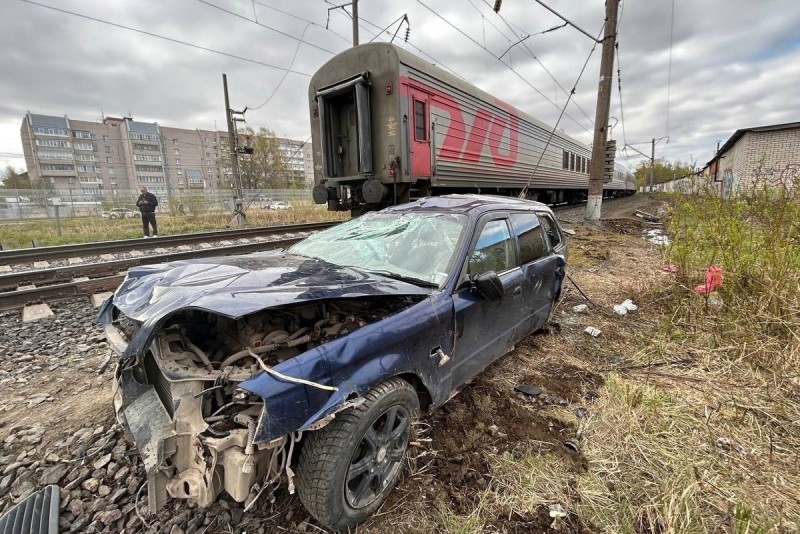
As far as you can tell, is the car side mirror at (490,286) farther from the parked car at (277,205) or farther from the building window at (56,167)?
the building window at (56,167)

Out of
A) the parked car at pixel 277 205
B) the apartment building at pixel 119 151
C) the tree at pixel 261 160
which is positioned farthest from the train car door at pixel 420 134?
the apartment building at pixel 119 151

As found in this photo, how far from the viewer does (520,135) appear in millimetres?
11883

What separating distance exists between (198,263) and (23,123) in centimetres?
9204

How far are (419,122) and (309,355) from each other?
672 cm

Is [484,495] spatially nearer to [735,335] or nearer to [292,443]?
[292,443]

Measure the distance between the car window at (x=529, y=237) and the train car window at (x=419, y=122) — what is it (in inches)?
173

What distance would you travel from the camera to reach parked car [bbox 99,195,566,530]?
1.46 m

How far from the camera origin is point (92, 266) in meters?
5.97

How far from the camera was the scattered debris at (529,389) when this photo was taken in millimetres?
2881

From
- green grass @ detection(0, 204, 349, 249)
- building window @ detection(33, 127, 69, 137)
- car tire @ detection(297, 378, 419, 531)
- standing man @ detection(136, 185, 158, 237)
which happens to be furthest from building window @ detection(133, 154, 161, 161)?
car tire @ detection(297, 378, 419, 531)

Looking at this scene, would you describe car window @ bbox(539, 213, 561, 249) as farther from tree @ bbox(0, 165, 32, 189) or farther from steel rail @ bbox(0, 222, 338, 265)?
tree @ bbox(0, 165, 32, 189)

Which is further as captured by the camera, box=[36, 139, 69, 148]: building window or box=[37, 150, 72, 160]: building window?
box=[36, 139, 69, 148]: building window

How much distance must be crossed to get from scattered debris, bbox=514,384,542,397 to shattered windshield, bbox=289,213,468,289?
1.28 meters

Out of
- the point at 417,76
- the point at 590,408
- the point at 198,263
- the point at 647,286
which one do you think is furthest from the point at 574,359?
the point at 417,76
